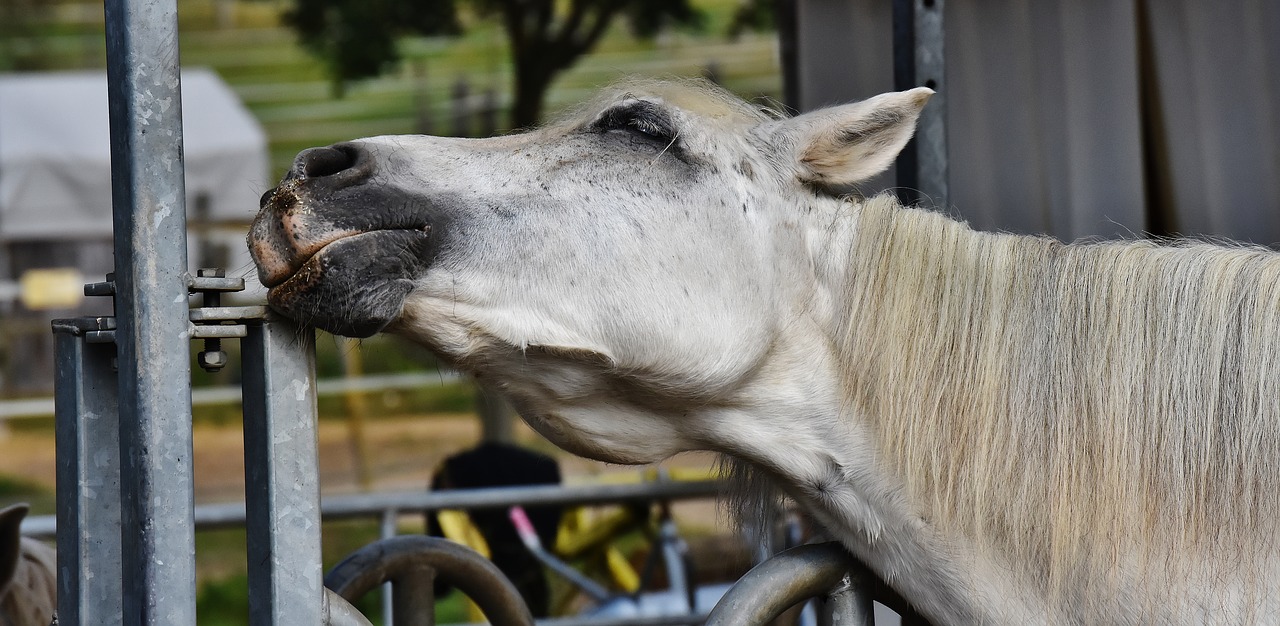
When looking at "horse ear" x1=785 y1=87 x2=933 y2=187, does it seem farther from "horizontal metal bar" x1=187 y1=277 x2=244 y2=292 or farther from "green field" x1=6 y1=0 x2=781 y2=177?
"green field" x1=6 y1=0 x2=781 y2=177

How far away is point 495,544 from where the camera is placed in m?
4.61

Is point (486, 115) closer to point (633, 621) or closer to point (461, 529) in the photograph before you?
point (461, 529)

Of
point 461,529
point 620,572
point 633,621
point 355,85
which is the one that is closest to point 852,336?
point 633,621

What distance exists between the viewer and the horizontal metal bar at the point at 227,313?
122 cm

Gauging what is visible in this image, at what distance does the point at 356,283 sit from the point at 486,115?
7.34m

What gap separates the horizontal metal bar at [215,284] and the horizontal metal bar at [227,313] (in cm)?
2

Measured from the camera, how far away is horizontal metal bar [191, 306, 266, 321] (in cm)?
122

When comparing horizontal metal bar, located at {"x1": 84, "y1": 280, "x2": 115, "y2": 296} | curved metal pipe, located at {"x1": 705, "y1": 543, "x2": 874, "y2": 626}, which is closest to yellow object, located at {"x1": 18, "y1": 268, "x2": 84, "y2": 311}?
horizontal metal bar, located at {"x1": 84, "y1": 280, "x2": 115, "y2": 296}

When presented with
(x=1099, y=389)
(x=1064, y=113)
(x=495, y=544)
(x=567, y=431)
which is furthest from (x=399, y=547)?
(x=495, y=544)

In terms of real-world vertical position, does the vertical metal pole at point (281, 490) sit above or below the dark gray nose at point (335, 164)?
below

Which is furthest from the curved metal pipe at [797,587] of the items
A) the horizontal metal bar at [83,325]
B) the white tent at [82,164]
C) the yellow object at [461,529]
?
the white tent at [82,164]

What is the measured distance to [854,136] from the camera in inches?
65.4

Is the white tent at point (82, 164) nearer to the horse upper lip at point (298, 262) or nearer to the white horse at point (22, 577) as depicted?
the white horse at point (22, 577)

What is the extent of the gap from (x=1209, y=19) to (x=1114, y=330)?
1.85m
